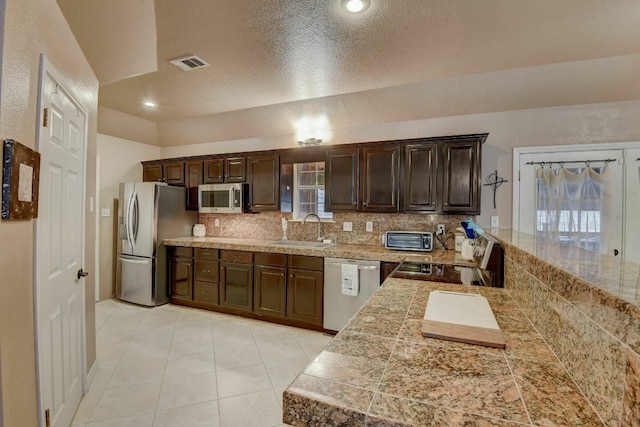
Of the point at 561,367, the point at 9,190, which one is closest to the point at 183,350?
the point at 9,190

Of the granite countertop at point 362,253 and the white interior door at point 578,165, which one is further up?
the white interior door at point 578,165

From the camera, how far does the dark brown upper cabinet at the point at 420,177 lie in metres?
3.23

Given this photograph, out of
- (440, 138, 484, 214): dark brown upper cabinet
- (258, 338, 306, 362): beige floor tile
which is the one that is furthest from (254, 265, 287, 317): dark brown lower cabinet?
(440, 138, 484, 214): dark brown upper cabinet

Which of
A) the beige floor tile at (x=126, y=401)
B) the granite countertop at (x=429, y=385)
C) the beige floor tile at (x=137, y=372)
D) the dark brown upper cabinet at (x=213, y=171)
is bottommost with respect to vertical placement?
the beige floor tile at (x=126, y=401)

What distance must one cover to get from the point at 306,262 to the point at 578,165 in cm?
303

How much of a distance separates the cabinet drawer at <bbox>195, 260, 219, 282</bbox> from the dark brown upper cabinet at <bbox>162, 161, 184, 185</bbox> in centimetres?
141

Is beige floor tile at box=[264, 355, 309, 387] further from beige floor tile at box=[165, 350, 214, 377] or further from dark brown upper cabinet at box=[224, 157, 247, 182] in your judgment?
dark brown upper cabinet at box=[224, 157, 247, 182]

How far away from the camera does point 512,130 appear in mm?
3283

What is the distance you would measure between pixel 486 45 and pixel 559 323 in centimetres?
232

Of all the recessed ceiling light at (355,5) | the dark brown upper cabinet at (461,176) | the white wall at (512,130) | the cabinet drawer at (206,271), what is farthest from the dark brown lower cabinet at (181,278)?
the recessed ceiling light at (355,5)

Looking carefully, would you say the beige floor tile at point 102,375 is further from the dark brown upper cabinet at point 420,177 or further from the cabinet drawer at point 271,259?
the dark brown upper cabinet at point 420,177

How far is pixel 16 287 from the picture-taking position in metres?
1.26

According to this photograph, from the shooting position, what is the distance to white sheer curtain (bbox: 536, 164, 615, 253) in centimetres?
301

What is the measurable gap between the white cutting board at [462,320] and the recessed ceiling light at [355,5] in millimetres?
1787
